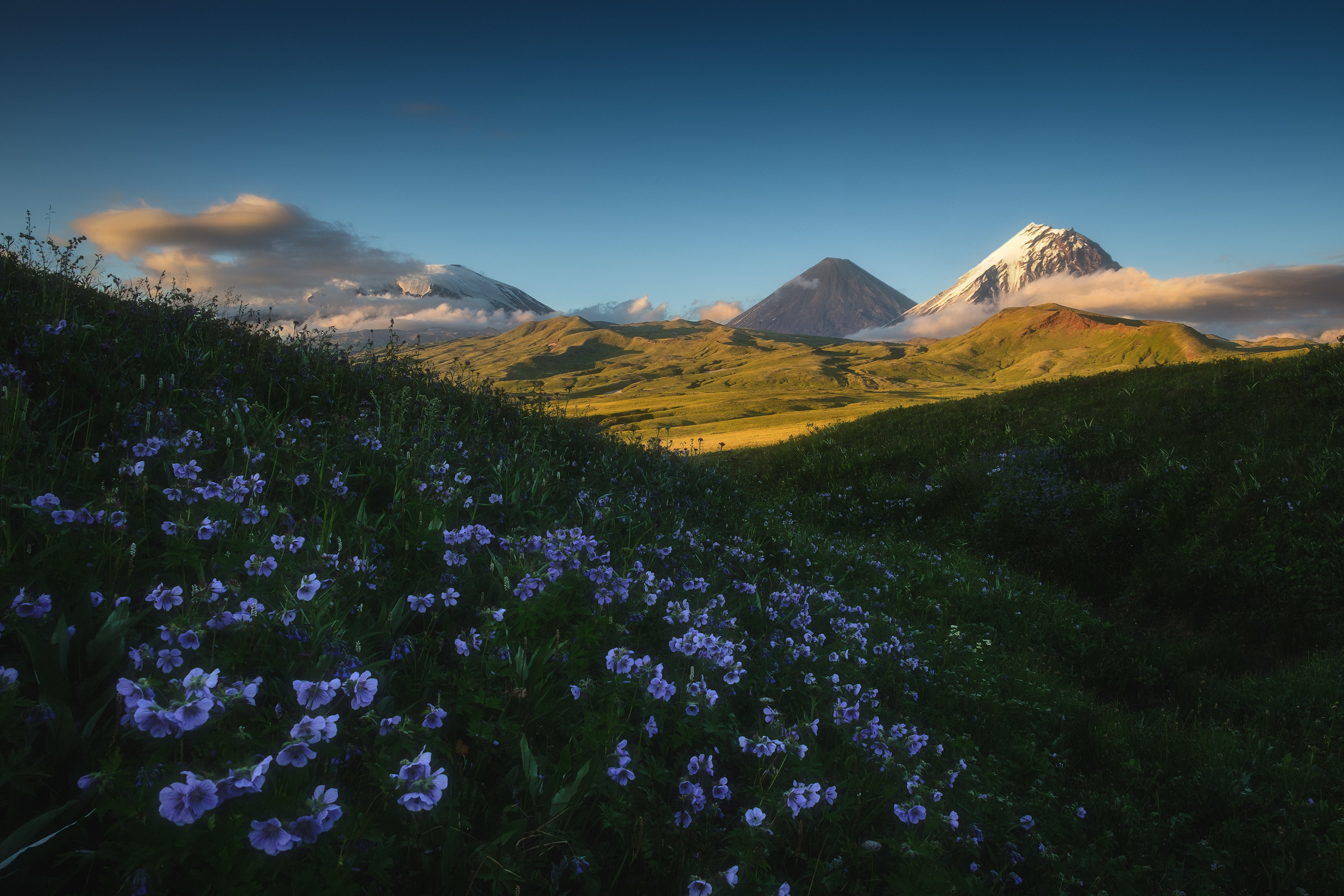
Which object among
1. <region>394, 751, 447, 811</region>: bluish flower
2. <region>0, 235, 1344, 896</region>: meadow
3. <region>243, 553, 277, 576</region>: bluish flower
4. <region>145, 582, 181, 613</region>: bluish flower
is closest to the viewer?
<region>394, 751, 447, 811</region>: bluish flower

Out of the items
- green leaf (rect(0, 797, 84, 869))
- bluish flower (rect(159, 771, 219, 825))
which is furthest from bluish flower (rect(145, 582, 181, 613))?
bluish flower (rect(159, 771, 219, 825))

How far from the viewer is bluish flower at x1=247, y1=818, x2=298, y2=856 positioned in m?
1.72

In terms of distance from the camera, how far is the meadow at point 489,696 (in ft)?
6.88

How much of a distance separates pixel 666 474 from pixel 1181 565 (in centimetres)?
778

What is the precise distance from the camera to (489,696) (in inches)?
115

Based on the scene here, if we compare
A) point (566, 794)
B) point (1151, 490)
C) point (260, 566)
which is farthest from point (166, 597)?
point (1151, 490)

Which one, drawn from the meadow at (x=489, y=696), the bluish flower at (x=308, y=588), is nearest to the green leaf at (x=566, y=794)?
the meadow at (x=489, y=696)

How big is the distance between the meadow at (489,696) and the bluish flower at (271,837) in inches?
0.6

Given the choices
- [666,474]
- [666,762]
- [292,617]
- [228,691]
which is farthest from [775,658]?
[666,474]

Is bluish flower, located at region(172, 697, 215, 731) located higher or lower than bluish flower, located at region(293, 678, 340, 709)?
higher

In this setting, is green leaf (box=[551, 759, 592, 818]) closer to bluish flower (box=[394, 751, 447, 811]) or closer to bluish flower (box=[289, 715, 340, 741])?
bluish flower (box=[394, 751, 447, 811])

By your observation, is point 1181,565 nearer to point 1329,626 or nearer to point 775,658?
point 1329,626

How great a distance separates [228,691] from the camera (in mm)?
2006

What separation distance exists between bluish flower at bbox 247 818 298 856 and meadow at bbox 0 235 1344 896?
2 centimetres
